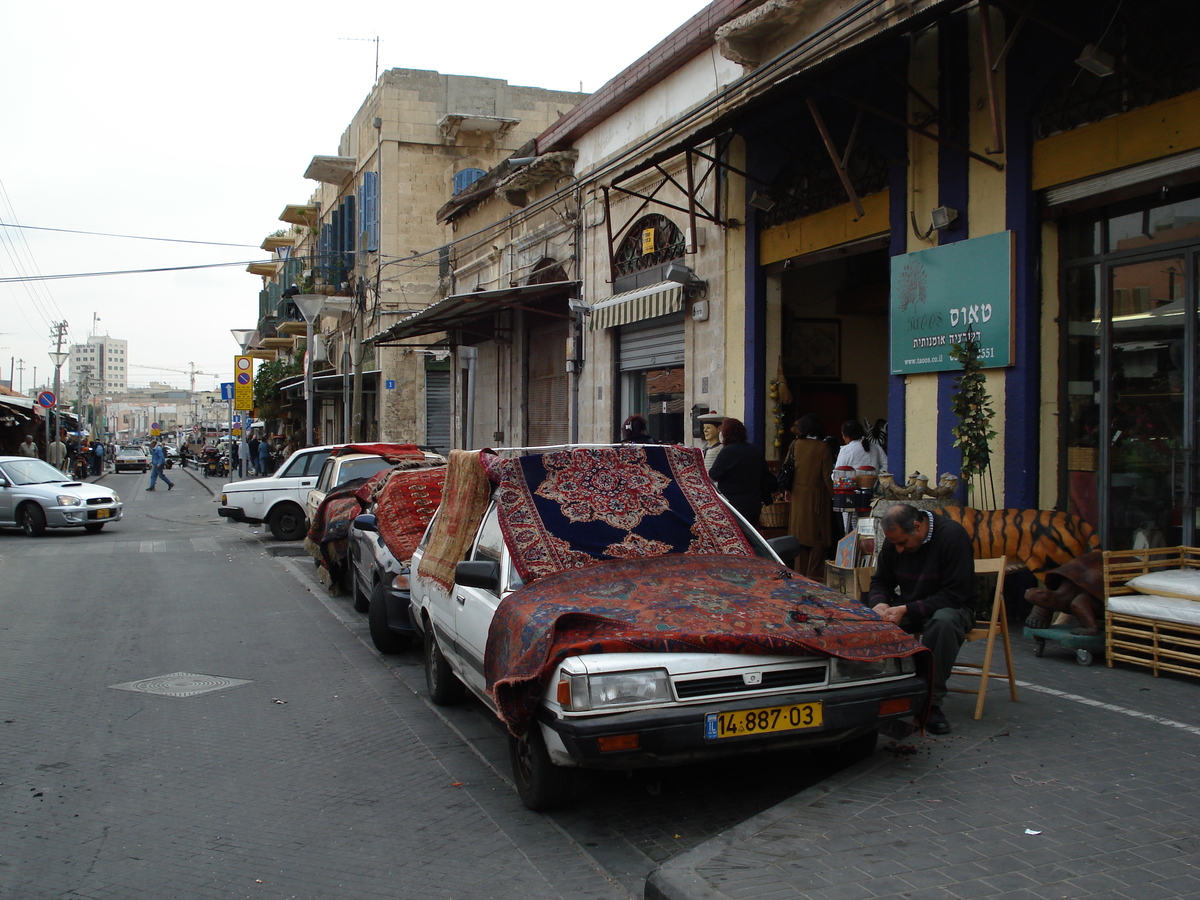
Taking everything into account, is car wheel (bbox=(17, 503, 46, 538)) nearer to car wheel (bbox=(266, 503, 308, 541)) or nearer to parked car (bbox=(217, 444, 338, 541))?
parked car (bbox=(217, 444, 338, 541))

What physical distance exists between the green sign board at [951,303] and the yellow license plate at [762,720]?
5505 mm

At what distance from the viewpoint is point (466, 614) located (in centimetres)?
553

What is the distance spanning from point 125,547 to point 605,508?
1372 centimetres

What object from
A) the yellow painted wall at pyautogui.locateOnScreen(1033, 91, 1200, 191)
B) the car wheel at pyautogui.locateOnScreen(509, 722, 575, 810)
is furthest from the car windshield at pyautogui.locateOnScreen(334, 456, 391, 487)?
the car wheel at pyautogui.locateOnScreen(509, 722, 575, 810)

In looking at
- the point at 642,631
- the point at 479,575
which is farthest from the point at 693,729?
the point at 479,575

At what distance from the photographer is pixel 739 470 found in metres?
9.07

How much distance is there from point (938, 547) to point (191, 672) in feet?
18.6

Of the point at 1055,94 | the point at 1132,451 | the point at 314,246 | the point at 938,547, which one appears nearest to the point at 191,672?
the point at 938,547

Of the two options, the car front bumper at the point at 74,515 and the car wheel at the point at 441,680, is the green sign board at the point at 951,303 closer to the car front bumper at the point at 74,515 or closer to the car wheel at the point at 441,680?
the car wheel at the point at 441,680

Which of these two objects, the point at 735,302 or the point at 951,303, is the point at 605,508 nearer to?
the point at 951,303

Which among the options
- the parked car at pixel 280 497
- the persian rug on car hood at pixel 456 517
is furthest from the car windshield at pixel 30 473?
the persian rug on car hood at pixel 456 517

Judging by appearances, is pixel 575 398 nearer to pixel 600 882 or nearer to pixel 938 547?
pixel 938 547

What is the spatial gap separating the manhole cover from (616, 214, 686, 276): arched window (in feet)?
31.7

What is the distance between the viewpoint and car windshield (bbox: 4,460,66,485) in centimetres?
1867
